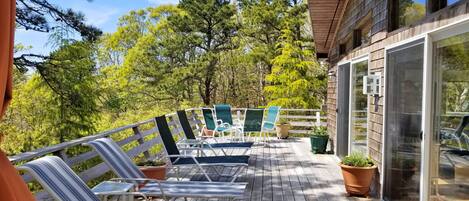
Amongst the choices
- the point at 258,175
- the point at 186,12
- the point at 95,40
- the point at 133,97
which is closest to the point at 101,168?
the point at 258,175

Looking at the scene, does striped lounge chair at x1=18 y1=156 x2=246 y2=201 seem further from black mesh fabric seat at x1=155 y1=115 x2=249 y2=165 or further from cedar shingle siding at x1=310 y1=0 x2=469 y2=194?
cedar shingle siding at x1=310 y1=0 x2=469 y2=194

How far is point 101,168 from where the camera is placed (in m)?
4.17

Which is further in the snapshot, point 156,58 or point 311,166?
point 156,58

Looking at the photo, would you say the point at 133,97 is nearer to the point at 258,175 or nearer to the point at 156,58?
the point at 156,58

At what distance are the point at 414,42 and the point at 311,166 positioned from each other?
139 inches

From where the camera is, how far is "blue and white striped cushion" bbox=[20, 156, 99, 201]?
2504mm

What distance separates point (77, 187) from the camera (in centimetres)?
274

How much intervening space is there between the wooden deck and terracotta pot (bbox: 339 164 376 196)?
17cm

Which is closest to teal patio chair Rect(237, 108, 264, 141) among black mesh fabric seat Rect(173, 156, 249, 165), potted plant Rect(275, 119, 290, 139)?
potted plant Rect(275, 119, 290, 139)

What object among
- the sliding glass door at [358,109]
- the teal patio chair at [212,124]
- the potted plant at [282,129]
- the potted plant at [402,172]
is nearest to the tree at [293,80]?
the potted plant at [282,129]

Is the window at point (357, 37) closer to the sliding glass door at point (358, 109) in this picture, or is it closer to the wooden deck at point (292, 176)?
the sliding glass door at point (358, 109)

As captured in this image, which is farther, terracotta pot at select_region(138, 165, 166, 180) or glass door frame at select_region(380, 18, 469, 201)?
terracotta pot at select_region(138, 165, 166, 180)

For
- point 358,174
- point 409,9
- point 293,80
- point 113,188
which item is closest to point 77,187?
point 113,188

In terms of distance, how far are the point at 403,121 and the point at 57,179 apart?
3195mm
